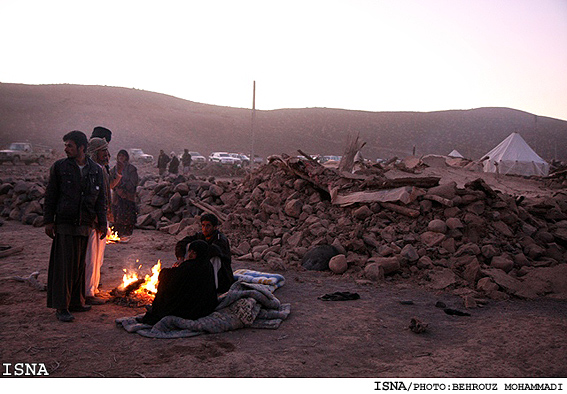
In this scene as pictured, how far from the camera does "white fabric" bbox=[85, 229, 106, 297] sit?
439cm

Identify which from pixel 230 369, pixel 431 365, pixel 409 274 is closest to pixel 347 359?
pixel 431 365

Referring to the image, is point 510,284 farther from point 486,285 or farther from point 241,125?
point 241,125

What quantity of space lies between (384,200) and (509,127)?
66143mm

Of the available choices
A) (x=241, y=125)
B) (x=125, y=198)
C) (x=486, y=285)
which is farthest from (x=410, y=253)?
(x=241, y=125)

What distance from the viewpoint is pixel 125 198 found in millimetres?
7672

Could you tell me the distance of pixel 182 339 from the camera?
370cm

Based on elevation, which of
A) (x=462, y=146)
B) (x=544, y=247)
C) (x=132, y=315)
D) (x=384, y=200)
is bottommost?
(x=132, y=315)

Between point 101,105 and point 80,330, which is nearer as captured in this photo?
point 80,330

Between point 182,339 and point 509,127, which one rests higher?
point 509,127

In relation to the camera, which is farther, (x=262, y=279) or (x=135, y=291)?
(x=262, y=279)

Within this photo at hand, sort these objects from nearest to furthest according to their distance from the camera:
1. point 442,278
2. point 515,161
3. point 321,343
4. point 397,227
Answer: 1. point 321,343
2. point 442,278
3. point 397,227
4. point 515,161

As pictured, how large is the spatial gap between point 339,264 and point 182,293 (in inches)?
115

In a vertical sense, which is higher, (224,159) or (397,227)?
(224,159)

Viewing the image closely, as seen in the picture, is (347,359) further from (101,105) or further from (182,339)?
(101,105)
